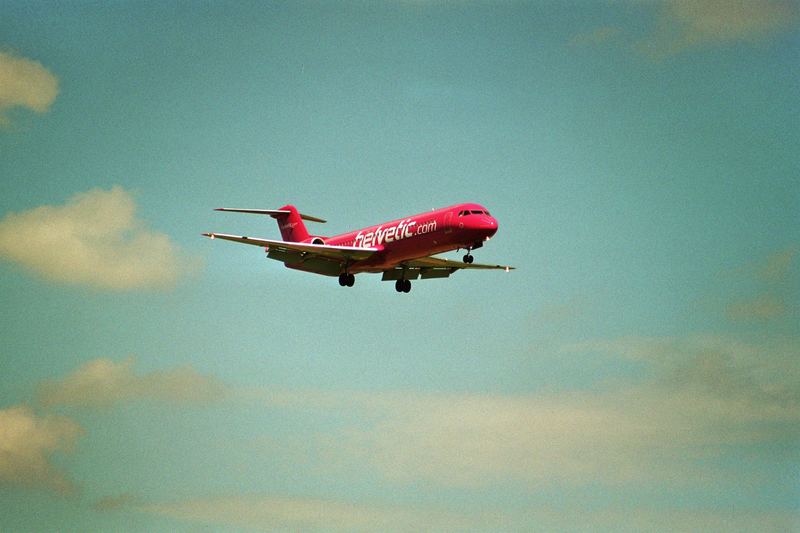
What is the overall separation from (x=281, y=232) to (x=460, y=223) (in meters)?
18.6

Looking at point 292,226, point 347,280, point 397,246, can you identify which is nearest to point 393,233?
point 397,246

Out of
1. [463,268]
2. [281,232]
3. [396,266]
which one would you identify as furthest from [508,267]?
[281,232]

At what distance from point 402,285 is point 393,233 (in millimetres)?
6694

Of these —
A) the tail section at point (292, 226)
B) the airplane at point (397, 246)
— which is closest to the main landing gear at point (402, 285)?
the airplane at point (397, 246)

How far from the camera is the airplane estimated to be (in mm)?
68312

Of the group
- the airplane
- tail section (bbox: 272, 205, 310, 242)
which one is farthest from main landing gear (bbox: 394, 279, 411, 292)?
tail section (bbox: 272, 205, 310, 242)

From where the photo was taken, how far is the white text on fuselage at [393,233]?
69688 mm

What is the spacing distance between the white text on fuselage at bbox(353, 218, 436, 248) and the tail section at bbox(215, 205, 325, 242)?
27.2 feet

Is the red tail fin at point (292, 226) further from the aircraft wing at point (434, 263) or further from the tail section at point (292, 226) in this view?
the aircraft wing at point (434, 263)

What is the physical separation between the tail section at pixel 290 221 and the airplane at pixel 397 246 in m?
0.29

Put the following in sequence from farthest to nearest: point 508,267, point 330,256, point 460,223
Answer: point 508,267, point 330,256, point 460,223

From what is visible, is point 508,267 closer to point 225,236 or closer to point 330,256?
point 330,256

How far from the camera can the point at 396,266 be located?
76.2m

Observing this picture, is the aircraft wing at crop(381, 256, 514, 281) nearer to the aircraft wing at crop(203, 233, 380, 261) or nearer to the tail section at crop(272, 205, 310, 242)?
the aircraft wing at crop(203, 233, 380, 261)
